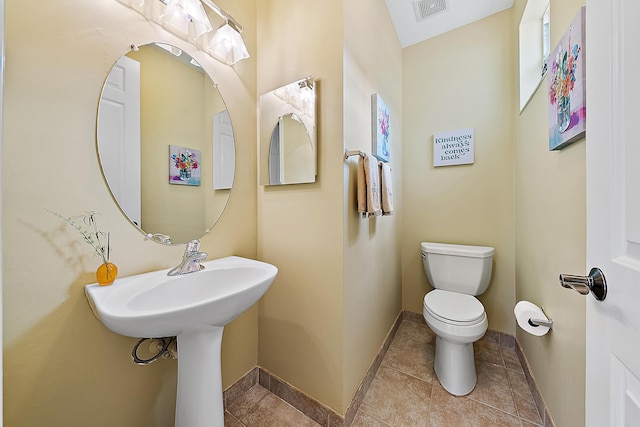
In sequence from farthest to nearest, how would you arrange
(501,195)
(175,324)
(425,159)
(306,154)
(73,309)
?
1. (425,159)
2. (501,195)
3. (306,154)
4. (73,309)
5. (175,324)

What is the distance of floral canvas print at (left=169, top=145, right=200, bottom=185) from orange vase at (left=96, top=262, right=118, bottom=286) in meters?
0.41

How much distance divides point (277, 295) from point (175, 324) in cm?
72

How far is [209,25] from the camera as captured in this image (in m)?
1.09

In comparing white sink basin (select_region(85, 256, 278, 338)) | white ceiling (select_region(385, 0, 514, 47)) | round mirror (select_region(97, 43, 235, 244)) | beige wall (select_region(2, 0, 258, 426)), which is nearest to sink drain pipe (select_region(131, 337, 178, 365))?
beige wall (select_region(2, 0, 258, 426))

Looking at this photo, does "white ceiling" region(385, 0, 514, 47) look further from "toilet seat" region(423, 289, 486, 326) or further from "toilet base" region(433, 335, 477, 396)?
"toilet base" region(433, 335, 477, 396)

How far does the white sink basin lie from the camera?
0.65m

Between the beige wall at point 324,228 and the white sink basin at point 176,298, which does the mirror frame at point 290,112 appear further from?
the white sink basin at point 176,298

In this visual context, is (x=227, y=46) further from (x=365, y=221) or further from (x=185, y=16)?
(x=365, y=221)

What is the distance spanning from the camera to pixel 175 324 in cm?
70

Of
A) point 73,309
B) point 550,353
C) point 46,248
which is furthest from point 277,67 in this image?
point 550,353

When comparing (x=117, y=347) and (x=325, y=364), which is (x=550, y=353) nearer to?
(x=325, y=364)

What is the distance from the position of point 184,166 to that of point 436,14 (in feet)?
6.94

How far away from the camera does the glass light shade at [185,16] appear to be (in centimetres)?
101

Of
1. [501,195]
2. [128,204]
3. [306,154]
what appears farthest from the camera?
[501,195]
